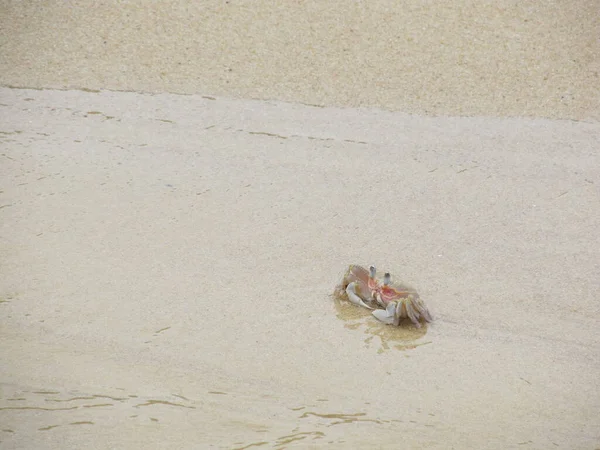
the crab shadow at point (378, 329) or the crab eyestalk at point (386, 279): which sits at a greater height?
the crab eyestalk at point (386, 279)

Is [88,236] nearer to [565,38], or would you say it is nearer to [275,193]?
[275,193]

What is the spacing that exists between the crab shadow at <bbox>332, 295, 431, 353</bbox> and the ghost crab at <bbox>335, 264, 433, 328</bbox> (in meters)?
0.03

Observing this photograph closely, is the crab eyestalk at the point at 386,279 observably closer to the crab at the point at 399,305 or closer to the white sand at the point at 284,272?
the crab at the point at 399,305

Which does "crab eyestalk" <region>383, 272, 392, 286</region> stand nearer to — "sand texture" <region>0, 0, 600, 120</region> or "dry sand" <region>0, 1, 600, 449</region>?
"dry sand" <region>0, 1, 600, 449</region>

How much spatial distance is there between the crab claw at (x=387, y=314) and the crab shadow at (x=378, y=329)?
0.09 feet

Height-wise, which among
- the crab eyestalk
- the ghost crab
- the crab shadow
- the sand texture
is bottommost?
the crab shadow

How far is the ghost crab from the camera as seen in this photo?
10.9 ft

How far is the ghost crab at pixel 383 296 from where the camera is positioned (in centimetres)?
331

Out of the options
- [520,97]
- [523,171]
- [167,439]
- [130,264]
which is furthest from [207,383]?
[520,97]

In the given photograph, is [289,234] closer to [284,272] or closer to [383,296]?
[284,272]

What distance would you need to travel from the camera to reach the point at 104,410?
281 centimetres

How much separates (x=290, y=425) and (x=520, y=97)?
315 centimetres

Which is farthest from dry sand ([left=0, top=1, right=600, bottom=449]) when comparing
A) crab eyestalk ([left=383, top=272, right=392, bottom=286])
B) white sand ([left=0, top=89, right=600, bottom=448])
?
crab eyestalk ([left=383, top=272, right=392, bottom=286])

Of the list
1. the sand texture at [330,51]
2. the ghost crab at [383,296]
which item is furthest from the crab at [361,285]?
the sand texture at [330,51]
